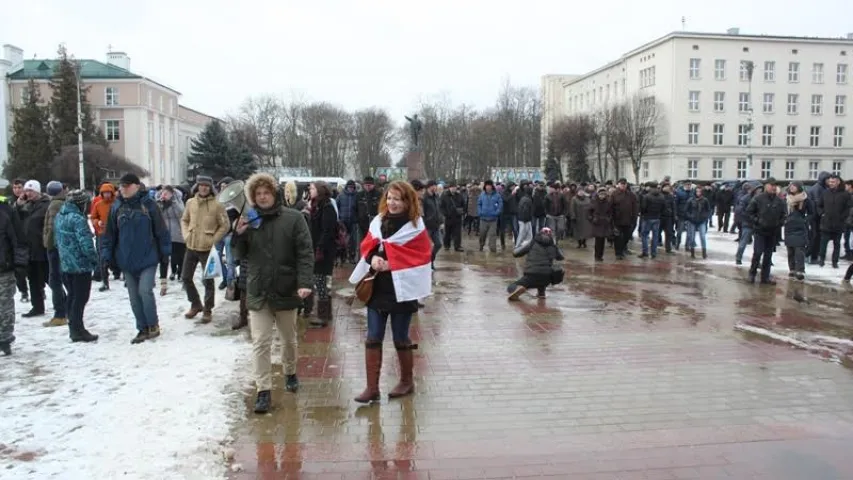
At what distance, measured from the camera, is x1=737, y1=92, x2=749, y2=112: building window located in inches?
2598

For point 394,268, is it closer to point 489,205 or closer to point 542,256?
point 542,256

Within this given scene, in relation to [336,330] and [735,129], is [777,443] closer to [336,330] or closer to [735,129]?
[336,330]

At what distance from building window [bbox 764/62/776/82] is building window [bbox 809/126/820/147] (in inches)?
260

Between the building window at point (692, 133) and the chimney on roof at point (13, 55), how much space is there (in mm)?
67328

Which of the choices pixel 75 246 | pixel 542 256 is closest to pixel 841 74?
pixel 542 256

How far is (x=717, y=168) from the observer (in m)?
66.2

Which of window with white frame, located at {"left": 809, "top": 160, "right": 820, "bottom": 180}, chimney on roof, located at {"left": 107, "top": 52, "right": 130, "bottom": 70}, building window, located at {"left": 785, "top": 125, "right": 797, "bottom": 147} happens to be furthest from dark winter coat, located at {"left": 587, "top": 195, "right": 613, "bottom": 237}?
chimney on roof, located at {"left": 107, "top": 52, "right": 130, "bottom": 70}

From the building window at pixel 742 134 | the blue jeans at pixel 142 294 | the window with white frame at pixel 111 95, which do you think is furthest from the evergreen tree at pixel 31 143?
the building window at pixel 742 134

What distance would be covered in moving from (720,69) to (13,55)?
70297mm

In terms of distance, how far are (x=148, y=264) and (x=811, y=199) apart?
45.6ft

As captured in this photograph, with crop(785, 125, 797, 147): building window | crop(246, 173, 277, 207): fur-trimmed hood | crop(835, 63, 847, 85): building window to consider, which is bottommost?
crop(246, 173, 277, 207): fur-trimmed hood

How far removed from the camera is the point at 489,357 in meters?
6.88

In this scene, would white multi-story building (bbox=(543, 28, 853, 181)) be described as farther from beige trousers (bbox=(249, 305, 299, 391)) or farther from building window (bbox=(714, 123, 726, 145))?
beige trousers (bbox=(249, 305, 299, 391))

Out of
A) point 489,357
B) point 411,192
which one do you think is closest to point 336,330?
point 489,357
